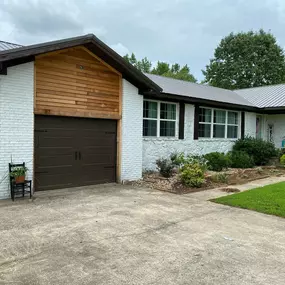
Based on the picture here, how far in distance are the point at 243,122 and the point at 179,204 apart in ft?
33.7

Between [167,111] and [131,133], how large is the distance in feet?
9.90

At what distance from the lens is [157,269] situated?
3.82 metres

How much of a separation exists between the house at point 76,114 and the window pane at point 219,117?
3.01 m

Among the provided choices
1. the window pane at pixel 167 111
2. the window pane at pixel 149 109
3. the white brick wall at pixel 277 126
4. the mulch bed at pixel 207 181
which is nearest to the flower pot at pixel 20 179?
the mulch bed at pixel 207 181

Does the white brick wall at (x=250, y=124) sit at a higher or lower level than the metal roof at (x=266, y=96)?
lower

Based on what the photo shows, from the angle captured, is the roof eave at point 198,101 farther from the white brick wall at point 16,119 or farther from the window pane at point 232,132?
the white brick wall at point 16,119

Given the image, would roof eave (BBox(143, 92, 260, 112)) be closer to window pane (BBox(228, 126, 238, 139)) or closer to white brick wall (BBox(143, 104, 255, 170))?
white brick wall (BBox(143, 104, 255, 170))

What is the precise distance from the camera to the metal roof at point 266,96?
1641 centimetres

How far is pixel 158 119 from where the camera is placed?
40.1 feet

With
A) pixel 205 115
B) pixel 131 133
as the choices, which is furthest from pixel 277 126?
pixel 131 133

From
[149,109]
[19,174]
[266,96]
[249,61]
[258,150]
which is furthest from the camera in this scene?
[249,61]

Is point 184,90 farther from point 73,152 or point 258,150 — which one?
point 73,152

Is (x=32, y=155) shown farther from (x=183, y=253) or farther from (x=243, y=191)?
(x=243, y=191)

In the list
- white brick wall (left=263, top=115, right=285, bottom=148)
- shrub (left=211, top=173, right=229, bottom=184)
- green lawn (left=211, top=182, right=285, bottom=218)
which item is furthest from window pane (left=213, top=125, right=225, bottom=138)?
green lawn (left=211, top=182, right=285, bottom=218)
